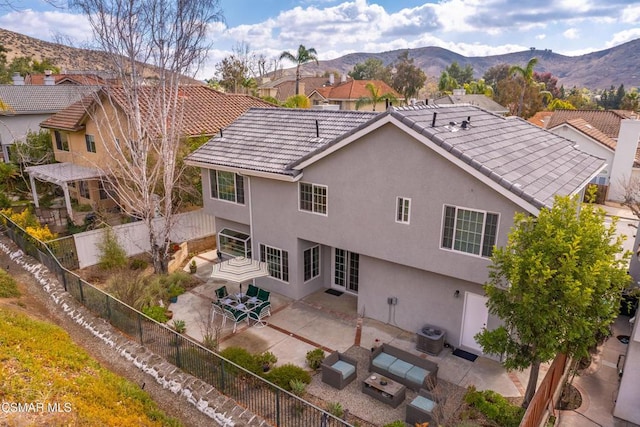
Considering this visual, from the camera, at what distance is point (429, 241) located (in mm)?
13984

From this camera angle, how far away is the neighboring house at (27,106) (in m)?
36.7

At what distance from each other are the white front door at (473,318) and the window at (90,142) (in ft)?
84.2

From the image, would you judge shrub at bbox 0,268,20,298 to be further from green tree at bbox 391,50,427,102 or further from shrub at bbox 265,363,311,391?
green tree at bbox 391,50,427,102

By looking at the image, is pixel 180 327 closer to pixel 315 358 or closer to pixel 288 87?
pixel 315 358

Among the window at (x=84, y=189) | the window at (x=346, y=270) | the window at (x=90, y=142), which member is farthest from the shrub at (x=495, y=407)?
the window at (x=84, y=189)

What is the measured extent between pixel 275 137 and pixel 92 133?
15.5 m

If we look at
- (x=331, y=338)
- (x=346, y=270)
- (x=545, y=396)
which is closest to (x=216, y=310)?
(x=331, y=338)

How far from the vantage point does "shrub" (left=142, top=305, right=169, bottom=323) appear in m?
15.8

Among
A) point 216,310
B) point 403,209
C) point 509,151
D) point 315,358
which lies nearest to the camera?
point 315,358

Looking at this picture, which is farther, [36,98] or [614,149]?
[36,98]

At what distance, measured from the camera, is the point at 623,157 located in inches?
1275

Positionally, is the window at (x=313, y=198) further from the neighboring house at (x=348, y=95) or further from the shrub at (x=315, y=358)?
the neighboring house at (x=348, y=95)

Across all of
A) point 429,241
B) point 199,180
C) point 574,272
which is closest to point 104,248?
point 199,180

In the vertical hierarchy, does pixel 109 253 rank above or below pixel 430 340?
above
